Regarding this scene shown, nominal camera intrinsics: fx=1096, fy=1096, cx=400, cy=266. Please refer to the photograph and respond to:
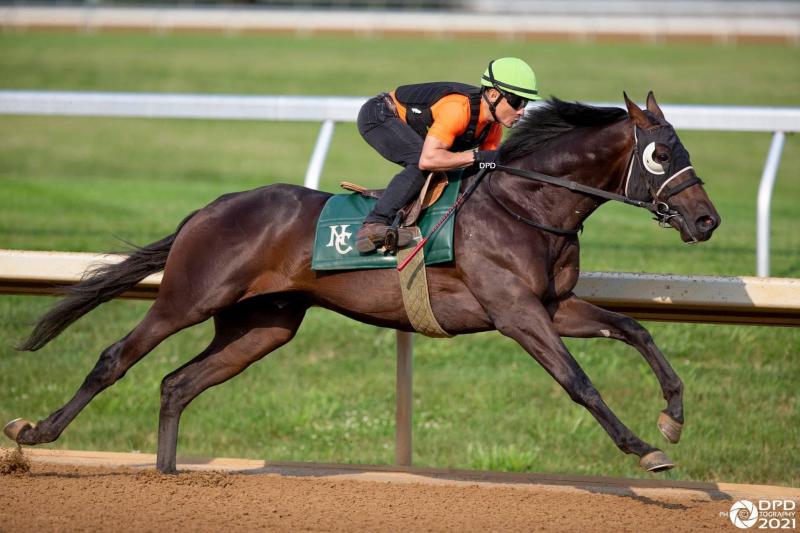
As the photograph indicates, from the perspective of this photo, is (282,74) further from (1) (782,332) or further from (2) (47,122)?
(1) (782,332)

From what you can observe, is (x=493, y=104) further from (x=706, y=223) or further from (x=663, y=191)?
(x=706, y=223)

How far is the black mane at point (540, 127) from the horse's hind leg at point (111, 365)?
5.60 ft

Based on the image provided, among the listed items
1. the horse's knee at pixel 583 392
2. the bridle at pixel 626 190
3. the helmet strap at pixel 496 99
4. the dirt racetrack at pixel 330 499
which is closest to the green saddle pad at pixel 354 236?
the bridle at pixel 626 190

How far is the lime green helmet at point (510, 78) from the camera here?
4949mm

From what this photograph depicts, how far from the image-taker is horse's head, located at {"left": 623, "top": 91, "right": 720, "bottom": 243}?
4.69 m

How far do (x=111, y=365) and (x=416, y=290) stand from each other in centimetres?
156

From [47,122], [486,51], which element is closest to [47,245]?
[47,122]

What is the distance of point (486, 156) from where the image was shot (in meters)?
5.14

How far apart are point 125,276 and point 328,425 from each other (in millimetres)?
2142

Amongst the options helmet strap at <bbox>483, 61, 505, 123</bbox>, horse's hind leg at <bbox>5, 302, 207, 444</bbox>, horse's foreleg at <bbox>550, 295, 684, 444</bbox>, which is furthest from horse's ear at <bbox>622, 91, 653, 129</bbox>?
horse's hind leg at <bbox>5, 302, 207, 444</bbox>

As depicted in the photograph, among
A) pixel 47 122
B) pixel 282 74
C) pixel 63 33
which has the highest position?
pixel 63 33

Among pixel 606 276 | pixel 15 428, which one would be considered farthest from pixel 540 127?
pixel 15 428

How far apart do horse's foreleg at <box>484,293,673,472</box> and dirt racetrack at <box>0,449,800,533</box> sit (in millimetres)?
362

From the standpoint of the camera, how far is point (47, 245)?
9070 millimetres
